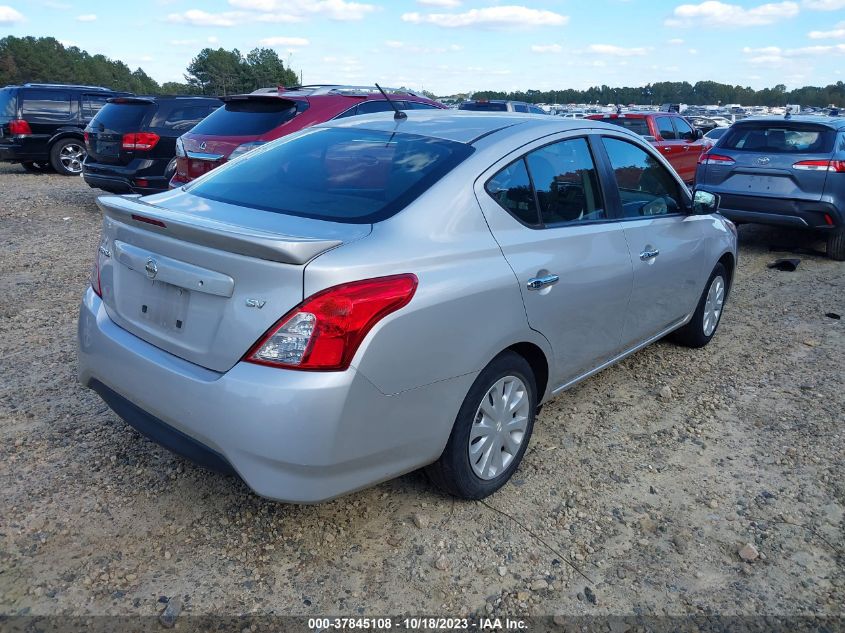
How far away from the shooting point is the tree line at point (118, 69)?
79688mm

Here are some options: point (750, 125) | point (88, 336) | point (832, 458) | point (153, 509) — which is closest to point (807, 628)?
point (832, 458)

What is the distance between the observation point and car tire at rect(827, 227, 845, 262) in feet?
26.8

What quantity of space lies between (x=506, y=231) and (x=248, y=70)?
9311 cm

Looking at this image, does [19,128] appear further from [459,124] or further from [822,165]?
A: [822,165]

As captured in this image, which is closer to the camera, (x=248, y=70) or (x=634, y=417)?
(x=634, y=417)

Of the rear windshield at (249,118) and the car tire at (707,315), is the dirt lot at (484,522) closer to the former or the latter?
the car tire at (707,315)

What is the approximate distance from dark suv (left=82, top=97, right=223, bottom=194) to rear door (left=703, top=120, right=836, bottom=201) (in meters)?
7.00

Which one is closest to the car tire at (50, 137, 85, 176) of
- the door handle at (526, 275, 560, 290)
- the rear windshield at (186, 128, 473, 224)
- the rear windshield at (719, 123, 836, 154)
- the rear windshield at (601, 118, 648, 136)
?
the rear windshield at (601, 118, 648, 136)

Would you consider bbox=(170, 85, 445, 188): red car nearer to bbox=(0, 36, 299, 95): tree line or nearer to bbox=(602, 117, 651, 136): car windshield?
bbox=(602, 117, 651, 136): car windshield

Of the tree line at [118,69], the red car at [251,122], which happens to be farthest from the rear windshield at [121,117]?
the tree line at [118,69]

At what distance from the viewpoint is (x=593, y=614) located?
2.47 meters

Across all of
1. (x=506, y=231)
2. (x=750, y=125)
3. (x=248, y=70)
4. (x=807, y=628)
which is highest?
(x=248, y=70)

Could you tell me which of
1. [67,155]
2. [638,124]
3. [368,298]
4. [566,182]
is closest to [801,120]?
[638,124]

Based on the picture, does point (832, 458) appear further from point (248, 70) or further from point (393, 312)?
point (248, 70)
